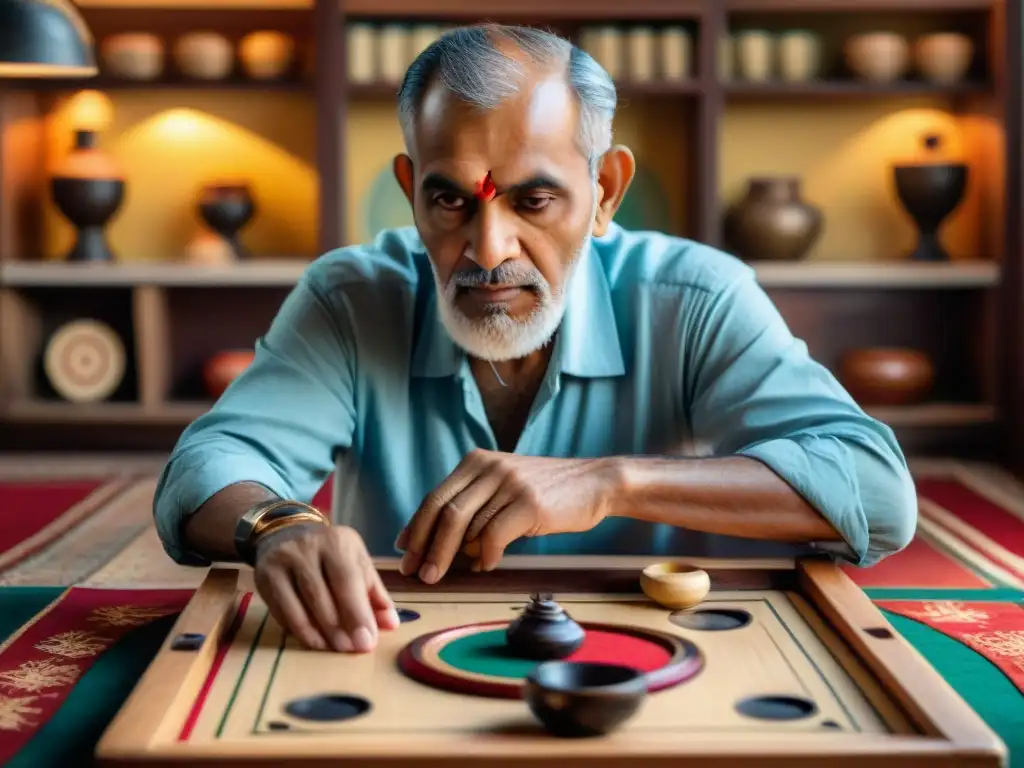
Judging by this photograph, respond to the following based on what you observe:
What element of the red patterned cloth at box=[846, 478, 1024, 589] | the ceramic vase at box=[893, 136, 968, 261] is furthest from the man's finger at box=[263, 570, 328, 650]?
the ceramic vase at box=[893, 136, 968, 261]

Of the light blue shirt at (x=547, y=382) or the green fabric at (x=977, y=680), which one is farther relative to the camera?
the light blue shirt at (x=547, y=382)

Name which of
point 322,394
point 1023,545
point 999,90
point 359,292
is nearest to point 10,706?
point 322,394

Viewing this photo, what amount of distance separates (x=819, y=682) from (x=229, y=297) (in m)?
4.57

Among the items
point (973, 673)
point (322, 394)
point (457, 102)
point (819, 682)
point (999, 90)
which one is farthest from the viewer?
point (999, 90)

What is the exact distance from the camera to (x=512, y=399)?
238 cm

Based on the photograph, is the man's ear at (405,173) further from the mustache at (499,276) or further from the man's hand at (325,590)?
the man's hand at (325,590)

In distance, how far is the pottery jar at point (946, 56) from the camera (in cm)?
532

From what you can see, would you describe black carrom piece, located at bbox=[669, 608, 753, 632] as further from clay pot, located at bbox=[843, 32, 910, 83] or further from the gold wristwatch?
clay pot, located at bbox=[843, 32, 910, 83]

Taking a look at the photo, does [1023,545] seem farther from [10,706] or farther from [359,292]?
[10,706]

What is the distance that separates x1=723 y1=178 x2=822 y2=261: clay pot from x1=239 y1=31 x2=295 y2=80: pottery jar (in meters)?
1.85

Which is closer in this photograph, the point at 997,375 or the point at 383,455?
the point at 383,455

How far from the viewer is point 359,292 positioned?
2.35 m

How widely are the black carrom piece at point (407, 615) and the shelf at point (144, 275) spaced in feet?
12.1

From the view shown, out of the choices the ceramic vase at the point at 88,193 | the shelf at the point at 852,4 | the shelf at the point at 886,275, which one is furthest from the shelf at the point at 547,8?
the ceramic vase at the point at 88,193
